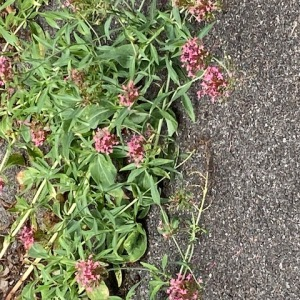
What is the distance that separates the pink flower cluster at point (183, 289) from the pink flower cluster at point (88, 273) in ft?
0.67

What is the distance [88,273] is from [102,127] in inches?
16.2

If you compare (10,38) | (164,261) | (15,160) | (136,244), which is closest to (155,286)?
(164,261)

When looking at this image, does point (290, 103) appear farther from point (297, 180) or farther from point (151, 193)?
point (151, 193)

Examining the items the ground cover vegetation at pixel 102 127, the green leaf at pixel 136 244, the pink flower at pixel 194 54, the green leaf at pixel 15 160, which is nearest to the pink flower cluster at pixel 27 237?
the ground cover vegetation at pixel 102 127

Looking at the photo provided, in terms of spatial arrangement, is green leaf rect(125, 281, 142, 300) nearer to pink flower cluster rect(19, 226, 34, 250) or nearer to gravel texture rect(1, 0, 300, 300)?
gravel texture rect(1, 0, 300, 300)

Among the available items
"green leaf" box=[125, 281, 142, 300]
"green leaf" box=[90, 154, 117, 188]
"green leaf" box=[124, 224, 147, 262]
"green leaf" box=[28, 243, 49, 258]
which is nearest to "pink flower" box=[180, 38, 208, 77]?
"green leaf" box=[90, 154, 117, 188]

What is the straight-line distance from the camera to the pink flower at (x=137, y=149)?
1.77m

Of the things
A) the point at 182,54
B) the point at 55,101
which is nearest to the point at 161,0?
the point at 182,54

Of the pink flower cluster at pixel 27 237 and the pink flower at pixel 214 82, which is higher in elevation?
the pink flower at pixel 214 82

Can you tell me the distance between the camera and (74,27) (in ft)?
6.39

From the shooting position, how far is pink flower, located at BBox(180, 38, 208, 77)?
5.55 ft

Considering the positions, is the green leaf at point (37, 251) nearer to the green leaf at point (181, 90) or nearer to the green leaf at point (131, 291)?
the green leaf at point (131, 291)

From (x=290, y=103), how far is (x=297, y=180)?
18 centimetres

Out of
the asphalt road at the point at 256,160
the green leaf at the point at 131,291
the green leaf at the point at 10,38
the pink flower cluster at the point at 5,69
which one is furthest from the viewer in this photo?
the green leaf at the point at 10,38
